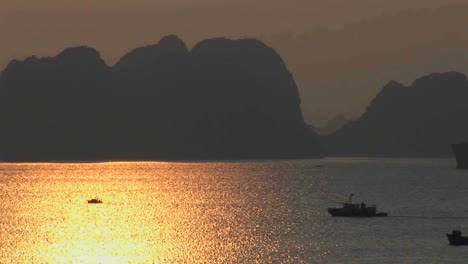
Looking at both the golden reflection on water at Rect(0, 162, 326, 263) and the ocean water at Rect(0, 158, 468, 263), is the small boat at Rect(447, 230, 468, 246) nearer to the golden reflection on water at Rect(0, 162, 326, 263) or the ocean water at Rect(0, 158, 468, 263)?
the ocean water at Rect(0, 158, 468, 263)

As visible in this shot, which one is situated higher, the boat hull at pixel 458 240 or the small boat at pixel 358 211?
the small boat at pixel 358 211

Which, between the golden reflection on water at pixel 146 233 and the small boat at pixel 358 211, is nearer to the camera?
the golden reflection on water at pixel 146 233

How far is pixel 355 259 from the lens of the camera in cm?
11206

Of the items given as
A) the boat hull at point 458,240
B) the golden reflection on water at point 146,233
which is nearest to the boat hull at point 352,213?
the golden reflection on water at point 146,233

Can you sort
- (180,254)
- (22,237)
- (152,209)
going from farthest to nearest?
1. (152,209)
2. (22,237)
3. (180,254)

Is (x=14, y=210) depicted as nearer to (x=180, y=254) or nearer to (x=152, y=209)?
(x=152, y=209)

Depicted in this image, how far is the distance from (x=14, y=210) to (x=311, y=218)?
55.1 meters

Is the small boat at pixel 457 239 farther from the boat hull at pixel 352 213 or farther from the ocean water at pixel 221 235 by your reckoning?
the boat hull at pixel 352 213

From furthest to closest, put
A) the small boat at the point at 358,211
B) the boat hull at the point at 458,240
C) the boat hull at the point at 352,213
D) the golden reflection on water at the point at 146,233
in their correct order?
the small boat at the point at 358,211, the boat hull at the point at 352,213, the boat hull at the point at 458,240, the golden reflection on water at the point at 146,233

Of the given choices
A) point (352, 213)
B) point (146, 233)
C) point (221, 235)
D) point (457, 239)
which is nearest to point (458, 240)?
point (457, 239)

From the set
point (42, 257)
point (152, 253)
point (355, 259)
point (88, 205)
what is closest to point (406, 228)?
point (355, 259)

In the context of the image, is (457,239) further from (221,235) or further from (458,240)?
(221,235)

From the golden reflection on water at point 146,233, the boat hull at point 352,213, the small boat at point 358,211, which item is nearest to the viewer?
the golden reflection on water at point 146,233

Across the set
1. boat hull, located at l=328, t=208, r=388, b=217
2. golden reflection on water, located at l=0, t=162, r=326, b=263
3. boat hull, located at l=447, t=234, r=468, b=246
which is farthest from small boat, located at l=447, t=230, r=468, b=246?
boat hull, located at l=328, t=208, r=388, b=217
